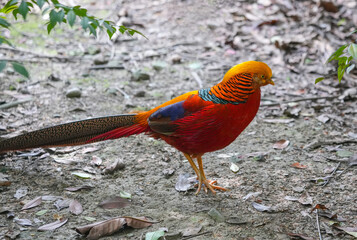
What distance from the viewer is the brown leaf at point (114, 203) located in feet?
9.73

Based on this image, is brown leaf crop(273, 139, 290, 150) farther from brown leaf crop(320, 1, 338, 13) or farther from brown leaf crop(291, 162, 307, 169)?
brown leaf crop(320, 1, 338, 13)

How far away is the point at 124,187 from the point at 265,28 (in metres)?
4.60

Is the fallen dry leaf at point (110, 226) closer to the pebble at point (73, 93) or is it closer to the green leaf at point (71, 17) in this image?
the green leaf at point (71, 17)

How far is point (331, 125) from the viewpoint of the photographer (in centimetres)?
428

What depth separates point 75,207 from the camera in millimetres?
2922

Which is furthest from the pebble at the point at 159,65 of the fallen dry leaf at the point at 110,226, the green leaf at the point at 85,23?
the fallen dry leaf at the point at 110,226

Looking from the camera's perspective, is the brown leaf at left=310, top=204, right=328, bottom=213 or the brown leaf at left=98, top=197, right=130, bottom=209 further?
the brown leaf at left=98, top=197, right=130, bottom=209

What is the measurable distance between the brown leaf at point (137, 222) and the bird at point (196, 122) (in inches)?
25.7

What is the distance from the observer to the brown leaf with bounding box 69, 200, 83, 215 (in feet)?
9.44

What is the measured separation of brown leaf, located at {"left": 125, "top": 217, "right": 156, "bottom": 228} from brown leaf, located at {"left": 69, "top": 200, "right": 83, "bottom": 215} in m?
0.41

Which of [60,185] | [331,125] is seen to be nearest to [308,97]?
[331,125]

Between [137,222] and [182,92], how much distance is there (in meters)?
2.77

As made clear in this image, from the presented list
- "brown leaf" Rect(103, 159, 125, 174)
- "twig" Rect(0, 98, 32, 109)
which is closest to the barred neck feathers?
"brown leaf" Rect(103, 159, 125, 174)

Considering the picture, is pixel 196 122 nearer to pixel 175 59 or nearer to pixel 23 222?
pixel 23 222
